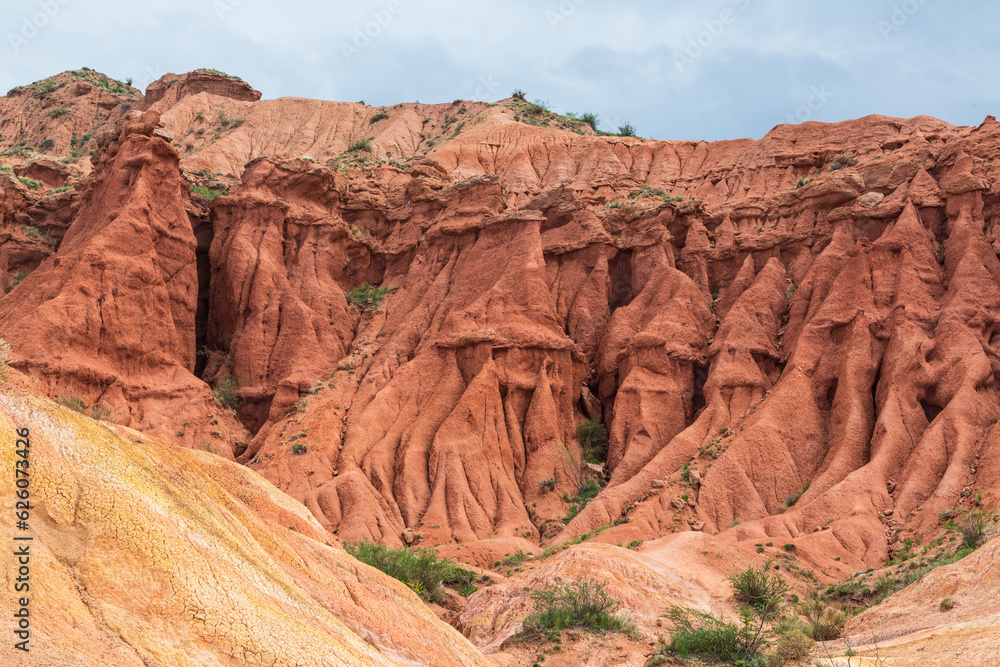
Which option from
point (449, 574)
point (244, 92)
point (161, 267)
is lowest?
point (449, 574)

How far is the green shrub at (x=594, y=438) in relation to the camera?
38469 millimetres

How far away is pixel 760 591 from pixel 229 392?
1067 inches

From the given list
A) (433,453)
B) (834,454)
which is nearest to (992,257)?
(834,454)

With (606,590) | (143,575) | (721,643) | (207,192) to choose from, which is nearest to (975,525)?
(721,643)

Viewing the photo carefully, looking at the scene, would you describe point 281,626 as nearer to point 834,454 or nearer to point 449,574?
point 449,574

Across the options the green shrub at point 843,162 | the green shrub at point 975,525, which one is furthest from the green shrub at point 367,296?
the green shrub at point 975,525

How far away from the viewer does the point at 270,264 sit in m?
45.2

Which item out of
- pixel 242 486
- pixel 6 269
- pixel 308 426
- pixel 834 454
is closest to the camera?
pixel 242 486

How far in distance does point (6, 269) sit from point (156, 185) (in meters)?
9.57

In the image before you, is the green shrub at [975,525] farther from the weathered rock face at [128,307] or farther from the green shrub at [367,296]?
the green shrub at [367,296]

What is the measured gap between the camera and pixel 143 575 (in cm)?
920

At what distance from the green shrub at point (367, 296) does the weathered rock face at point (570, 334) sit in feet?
0.79

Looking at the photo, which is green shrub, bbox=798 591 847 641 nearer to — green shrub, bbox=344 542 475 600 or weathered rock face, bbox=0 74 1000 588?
weathered rock face, bbox=0 74 1000 588

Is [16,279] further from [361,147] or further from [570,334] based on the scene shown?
[361,147]
